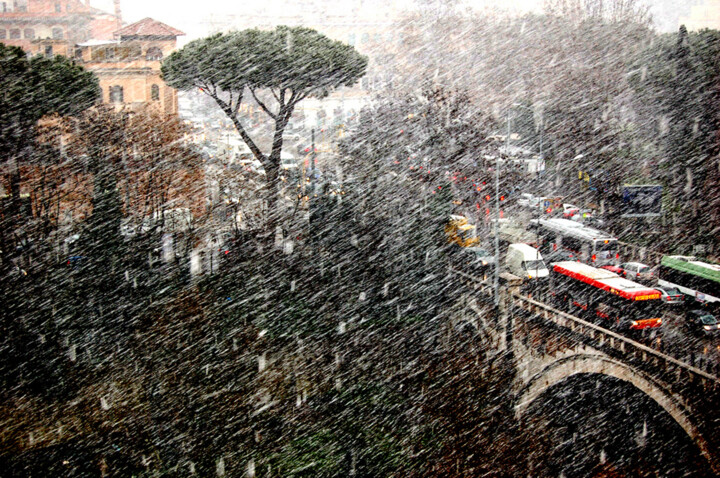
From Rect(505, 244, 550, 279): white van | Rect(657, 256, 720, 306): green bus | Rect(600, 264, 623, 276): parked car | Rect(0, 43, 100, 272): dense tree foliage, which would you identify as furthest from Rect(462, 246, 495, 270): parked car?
Rect(0, 43, 100, 272): dense tree foliage

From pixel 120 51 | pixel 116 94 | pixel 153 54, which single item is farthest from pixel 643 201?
pixel 120 51

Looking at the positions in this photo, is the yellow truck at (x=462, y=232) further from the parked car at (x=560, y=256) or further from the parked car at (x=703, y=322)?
the parked car at (x=703, y=322)

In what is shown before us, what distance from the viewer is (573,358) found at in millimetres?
9883

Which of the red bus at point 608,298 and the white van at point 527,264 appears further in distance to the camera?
the white van at point 527,264

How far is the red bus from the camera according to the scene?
36.8ft

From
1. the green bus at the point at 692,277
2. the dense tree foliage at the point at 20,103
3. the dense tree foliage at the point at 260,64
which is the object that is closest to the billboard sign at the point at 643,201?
the green bus at the point at 692,277

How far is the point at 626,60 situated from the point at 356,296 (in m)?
15.3

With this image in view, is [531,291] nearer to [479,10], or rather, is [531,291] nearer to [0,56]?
[0,56]

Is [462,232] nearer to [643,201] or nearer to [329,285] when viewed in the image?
[329,285]

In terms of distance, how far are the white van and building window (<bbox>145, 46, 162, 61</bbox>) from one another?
439 inches

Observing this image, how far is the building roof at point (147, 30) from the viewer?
16.6 meters

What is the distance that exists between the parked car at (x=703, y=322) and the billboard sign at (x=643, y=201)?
6127mm

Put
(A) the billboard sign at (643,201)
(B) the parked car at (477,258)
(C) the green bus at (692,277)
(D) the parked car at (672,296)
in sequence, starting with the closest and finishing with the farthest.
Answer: (C) the green bus at (692,277) → (D) the parked car at (672,296) → (B) the parked car at (477,258) → (A) the billboard sign at (643,201)

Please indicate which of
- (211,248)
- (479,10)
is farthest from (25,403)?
(479,10)
